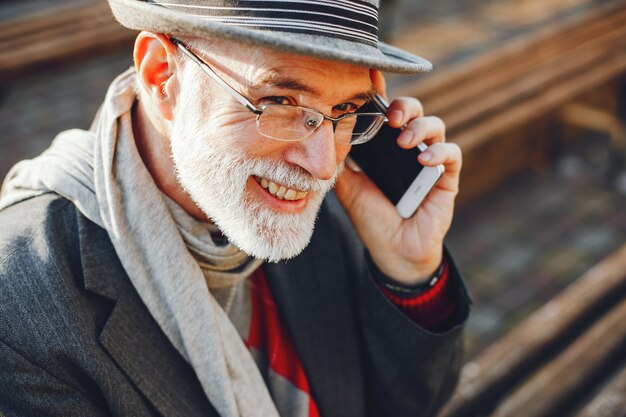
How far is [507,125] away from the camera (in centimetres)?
418

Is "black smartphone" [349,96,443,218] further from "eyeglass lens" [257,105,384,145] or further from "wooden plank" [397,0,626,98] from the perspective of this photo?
"wooden plank" [397,0,626,98]

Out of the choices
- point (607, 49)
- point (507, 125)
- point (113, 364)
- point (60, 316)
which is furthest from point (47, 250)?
point (607, 49)

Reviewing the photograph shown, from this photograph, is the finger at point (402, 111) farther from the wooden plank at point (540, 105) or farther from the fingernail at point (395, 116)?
the wooden plank at point (540, 105)

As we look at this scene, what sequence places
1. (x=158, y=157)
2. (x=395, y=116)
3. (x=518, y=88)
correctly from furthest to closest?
(x=518, y=88) < (x=395, y=116) < (x=158, y=157)

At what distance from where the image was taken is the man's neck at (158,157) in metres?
1.97

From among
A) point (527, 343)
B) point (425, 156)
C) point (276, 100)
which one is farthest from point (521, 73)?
point (276, 100)

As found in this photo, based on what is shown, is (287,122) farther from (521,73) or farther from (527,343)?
(521,73)

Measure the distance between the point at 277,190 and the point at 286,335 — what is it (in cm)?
65

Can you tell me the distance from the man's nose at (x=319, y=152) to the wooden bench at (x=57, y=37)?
299cm

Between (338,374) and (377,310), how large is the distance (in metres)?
0.25

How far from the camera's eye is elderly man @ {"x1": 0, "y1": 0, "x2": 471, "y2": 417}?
65.1 inches

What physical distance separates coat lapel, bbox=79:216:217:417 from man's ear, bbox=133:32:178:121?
40 cm

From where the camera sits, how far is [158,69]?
1.83m

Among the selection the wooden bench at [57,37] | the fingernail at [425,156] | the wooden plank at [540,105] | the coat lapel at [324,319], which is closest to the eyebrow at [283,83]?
the fingernail at [425,156]
